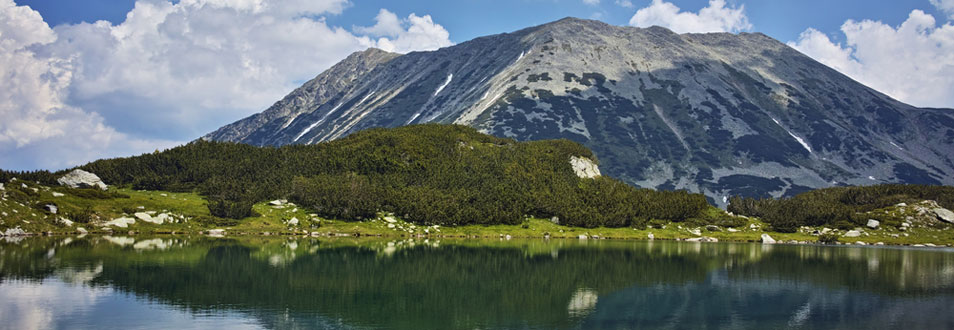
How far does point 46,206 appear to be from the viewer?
98625 millimetres

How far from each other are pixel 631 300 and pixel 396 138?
116 metres

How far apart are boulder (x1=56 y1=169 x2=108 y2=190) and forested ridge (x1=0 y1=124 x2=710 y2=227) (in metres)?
2.32

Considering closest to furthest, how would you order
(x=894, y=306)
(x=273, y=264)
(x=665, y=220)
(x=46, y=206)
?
1. (x=894, y=306)
2. (x=273, y=264)
3. (x=46, y=206)
4. (x=665, y=220)

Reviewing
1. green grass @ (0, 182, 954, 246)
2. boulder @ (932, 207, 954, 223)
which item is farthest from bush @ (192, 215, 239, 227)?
boulder @ (932, 207, 954, 223)

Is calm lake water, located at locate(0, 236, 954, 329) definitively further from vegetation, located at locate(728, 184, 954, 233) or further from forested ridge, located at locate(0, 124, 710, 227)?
vegetation, located at locate(728, 184, 954, 233)

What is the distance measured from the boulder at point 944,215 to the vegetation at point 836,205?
772cm

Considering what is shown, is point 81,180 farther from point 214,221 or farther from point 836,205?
point 836,205

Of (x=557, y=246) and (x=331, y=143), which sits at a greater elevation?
(x=331, y=143)

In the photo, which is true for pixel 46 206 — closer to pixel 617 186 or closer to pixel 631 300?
pixel 631 300

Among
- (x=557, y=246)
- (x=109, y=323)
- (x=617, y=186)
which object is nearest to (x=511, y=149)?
(x=617, y=186)

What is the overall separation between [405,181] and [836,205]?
10476 cm

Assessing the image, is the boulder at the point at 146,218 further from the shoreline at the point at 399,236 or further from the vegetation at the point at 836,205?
the vegetation at the point at 836,205

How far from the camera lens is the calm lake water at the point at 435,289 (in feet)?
139

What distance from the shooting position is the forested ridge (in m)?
130
